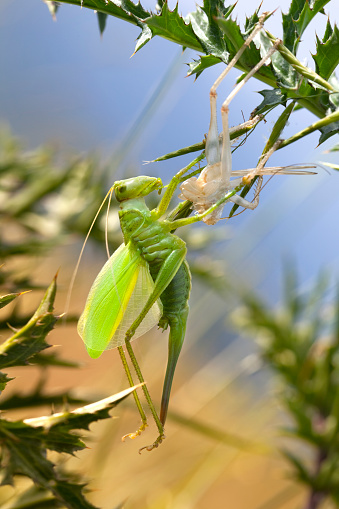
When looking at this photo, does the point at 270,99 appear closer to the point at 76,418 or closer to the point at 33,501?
the point at 76,418

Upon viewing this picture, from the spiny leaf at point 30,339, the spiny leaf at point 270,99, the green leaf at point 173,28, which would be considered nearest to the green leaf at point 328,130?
the spiny leaf at point 270,99

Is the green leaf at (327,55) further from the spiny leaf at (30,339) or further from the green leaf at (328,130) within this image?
the spiny leaf at (30,339)

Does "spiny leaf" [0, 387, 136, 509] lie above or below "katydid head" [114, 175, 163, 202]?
below

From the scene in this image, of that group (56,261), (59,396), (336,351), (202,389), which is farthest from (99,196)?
(202,389)

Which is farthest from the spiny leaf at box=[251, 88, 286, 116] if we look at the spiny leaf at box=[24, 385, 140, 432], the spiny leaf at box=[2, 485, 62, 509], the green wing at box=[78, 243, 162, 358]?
the spiny leaf at box=[2, 485, 62, 509]

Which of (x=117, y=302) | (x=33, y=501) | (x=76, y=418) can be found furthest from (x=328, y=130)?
(x=33, y=501)

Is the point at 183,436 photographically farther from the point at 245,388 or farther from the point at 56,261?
the point at 56,261

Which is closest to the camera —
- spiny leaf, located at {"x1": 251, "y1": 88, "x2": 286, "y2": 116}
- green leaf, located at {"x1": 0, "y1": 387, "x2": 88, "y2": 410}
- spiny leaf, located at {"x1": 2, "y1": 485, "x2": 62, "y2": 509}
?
spiny leaf, located at {"x1": 251, "y1": 88, "x2": 286, "y2": 116}

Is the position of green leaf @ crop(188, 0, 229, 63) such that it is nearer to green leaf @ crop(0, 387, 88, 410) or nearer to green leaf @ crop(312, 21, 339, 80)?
green leaf @ crop(312, 21, 339, 80)
